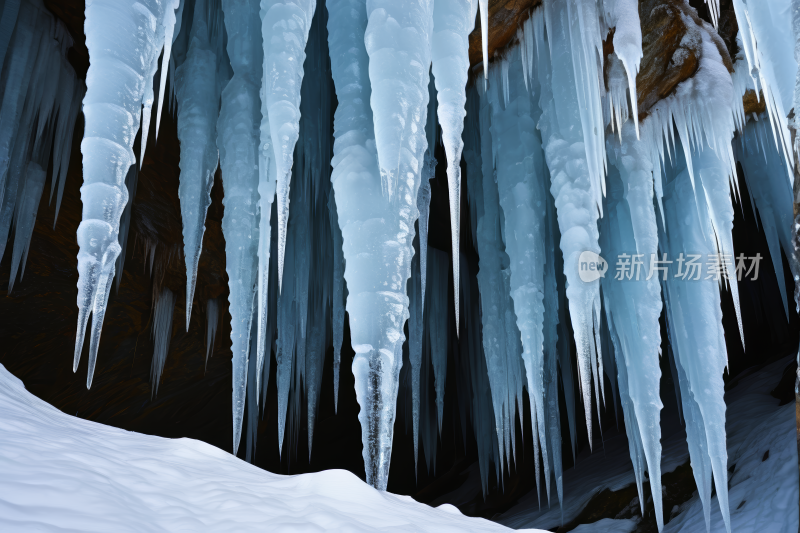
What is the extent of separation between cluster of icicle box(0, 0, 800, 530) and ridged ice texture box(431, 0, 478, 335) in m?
0.01

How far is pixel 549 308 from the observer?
4.66 metres

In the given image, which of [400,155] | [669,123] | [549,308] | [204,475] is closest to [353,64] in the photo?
[400,155]

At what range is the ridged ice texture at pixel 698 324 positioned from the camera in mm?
3670

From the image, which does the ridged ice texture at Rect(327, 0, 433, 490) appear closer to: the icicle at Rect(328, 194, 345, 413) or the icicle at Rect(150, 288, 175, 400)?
the icicle at Rect(328, 194, 345, 413)

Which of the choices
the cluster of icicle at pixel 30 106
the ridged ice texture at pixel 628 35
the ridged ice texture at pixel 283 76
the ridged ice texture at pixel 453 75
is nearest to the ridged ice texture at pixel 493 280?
the ridged ice texture at pixel 628 35

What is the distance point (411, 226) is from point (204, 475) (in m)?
1.29

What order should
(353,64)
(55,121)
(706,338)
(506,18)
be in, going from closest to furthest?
(353,64) → (506,18) → (706,338) → (55,121)

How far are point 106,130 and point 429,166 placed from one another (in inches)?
94.8

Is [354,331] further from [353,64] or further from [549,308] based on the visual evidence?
[549,308]

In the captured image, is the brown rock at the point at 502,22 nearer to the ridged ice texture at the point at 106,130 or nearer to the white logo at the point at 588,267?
the white logo at the point at 588,267

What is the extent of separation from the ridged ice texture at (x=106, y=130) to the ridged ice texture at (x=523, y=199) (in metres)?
2.51

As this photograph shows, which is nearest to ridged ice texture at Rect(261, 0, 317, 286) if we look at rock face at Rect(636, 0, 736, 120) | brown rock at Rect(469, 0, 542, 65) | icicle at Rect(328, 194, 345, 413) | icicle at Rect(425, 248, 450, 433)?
brown rock at Rect(469, 0, 542, 65)

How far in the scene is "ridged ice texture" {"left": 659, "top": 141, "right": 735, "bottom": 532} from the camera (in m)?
3.67

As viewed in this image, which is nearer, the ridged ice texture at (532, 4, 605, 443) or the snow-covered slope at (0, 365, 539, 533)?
the snow-covered slope at (0, 365, 539, 533)
